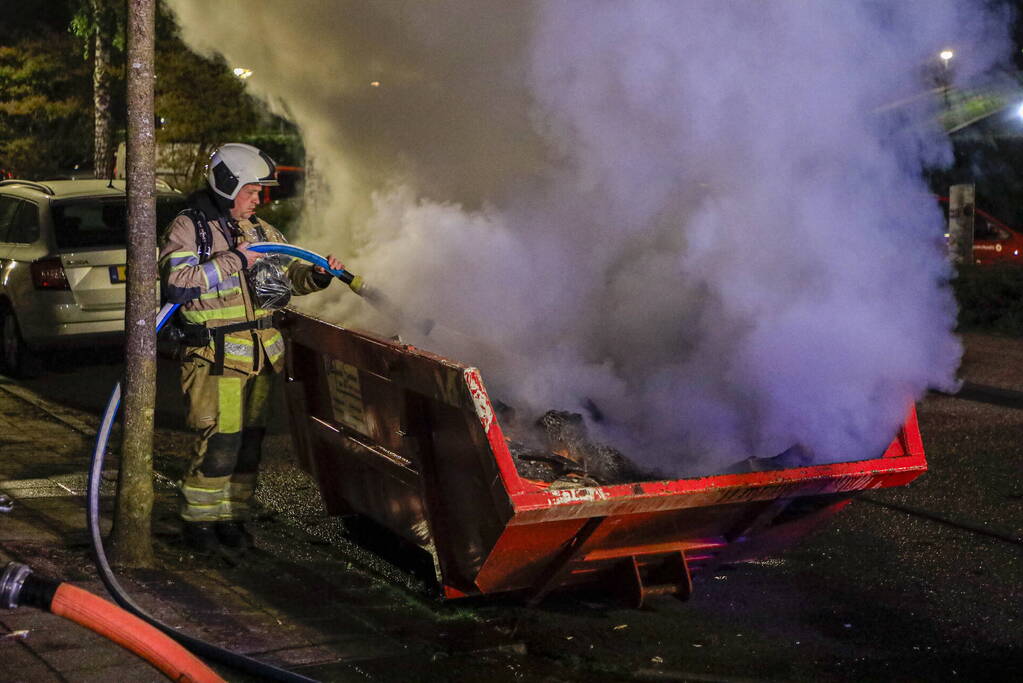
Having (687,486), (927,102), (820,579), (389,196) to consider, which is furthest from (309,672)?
(389,196)

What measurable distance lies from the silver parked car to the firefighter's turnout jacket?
5.12m

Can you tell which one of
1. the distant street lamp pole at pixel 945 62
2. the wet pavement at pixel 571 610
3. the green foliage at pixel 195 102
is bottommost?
the wet pavement at pixel 571 610

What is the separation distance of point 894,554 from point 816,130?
6.97 ft

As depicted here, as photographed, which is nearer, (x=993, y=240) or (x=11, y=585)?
(x=11, y=585)

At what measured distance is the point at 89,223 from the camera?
1062 cm

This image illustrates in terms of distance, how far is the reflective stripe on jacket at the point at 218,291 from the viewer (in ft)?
17.6

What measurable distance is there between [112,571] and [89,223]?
5.99 m

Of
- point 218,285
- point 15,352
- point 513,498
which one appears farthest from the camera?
point 15,352

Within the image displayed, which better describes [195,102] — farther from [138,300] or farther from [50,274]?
[138,300]

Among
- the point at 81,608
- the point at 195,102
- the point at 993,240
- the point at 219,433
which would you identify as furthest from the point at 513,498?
the point at 195,102

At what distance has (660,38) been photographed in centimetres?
560

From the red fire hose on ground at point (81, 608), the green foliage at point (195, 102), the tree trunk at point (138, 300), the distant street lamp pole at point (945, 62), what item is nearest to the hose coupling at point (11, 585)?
the red fire hose on ground at point (81, 608)

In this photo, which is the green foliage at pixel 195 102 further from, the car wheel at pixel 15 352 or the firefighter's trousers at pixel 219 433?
the firefighter's trousers at pixel 219 433

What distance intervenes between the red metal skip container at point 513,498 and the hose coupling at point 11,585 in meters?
1.67
